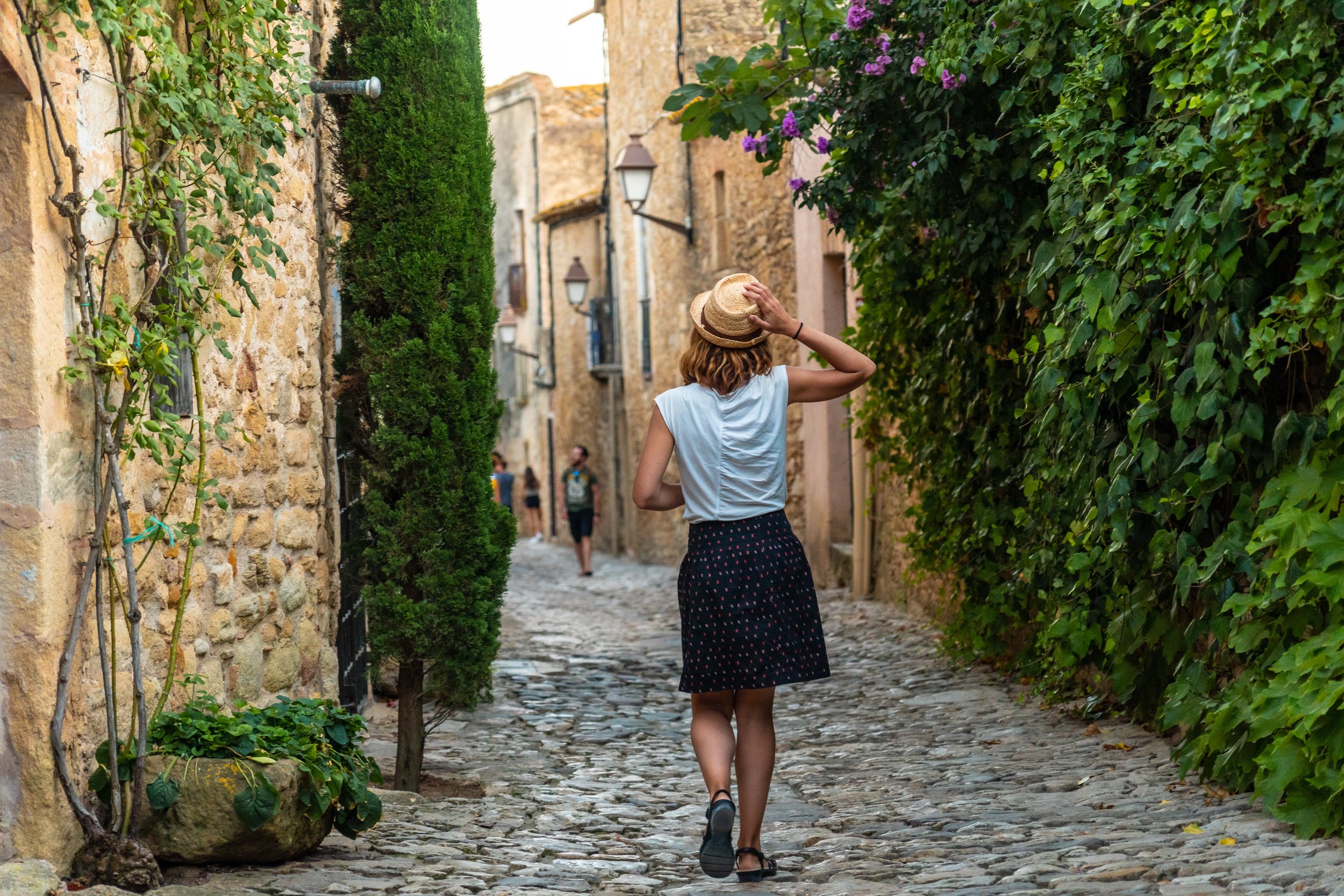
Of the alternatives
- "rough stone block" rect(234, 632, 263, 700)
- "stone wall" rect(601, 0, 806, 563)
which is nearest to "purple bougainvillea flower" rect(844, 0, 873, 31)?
"rough stone block" rect(234, 632, 263, 700)

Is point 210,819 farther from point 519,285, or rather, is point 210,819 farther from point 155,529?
point 519,285

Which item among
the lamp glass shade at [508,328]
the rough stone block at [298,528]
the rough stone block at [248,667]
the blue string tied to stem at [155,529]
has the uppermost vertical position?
the lamp glass shade at [508,328]

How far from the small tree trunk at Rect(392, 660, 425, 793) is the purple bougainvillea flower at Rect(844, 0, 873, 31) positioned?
3.45 m

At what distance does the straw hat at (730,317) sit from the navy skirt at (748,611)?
49 cm

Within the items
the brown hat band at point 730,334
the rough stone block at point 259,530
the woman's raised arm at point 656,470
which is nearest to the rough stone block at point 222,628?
the rough stone block at point 259,530

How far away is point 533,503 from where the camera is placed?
2789cm

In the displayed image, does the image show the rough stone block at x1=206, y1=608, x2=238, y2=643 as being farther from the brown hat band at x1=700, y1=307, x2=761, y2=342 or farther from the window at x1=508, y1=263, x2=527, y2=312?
the window at x1=508, y1=263, x2=527, y2=312

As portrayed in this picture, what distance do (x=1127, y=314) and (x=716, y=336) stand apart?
1521 millimetres

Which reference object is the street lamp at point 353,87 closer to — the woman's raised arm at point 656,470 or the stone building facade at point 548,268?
the woman's raised arm at point 656,470

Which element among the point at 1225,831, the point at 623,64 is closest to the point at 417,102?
the point at 1225,831

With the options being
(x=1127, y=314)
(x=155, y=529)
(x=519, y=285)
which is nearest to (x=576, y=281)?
(x=519, y=285)

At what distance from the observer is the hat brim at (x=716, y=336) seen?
3.98 meters

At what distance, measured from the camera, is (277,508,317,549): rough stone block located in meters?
5.20

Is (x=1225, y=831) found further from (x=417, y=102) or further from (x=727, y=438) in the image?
(x=417, y=102)
